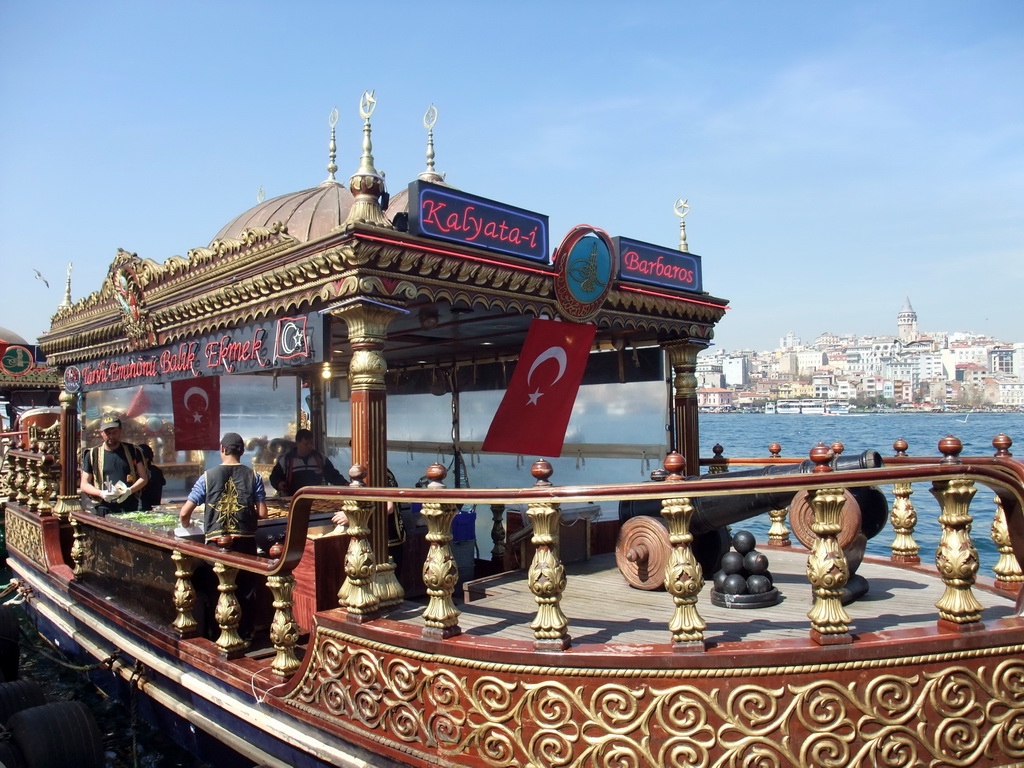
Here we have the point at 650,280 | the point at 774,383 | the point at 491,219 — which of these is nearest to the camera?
the point at 491,219

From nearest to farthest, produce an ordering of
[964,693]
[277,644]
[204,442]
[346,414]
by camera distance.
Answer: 1. [964,693]
2. [277,644]
3. [204,442]
4. [346,414]

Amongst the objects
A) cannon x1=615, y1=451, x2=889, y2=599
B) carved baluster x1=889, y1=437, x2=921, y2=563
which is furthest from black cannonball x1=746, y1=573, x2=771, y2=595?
carved baluster x1=889, y1=437, x2=921, y2=563

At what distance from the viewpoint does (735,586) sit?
4.72m

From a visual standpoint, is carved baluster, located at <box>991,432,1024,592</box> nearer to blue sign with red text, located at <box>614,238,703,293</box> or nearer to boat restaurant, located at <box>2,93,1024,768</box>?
boat restaurant, located at <box>2,93,1024,768</box>

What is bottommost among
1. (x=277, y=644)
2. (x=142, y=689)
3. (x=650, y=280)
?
(x=142, y=689)

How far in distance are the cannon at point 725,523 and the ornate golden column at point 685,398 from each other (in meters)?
2.52

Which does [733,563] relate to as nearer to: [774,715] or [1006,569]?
[774,715]

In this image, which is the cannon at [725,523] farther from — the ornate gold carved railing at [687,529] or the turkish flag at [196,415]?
the turkish flag at [196,415]

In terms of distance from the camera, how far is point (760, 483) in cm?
331

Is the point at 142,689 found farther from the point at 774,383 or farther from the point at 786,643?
the point at 774,383

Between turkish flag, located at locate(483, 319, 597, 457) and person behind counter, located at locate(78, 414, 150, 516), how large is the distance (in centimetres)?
449

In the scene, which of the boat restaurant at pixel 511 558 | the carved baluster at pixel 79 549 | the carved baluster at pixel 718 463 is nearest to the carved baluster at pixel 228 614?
the boat restaurant at pixel 511 558

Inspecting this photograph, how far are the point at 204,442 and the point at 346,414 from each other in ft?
7.61

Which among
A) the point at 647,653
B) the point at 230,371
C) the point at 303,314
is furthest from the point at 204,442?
the point at 647,653
